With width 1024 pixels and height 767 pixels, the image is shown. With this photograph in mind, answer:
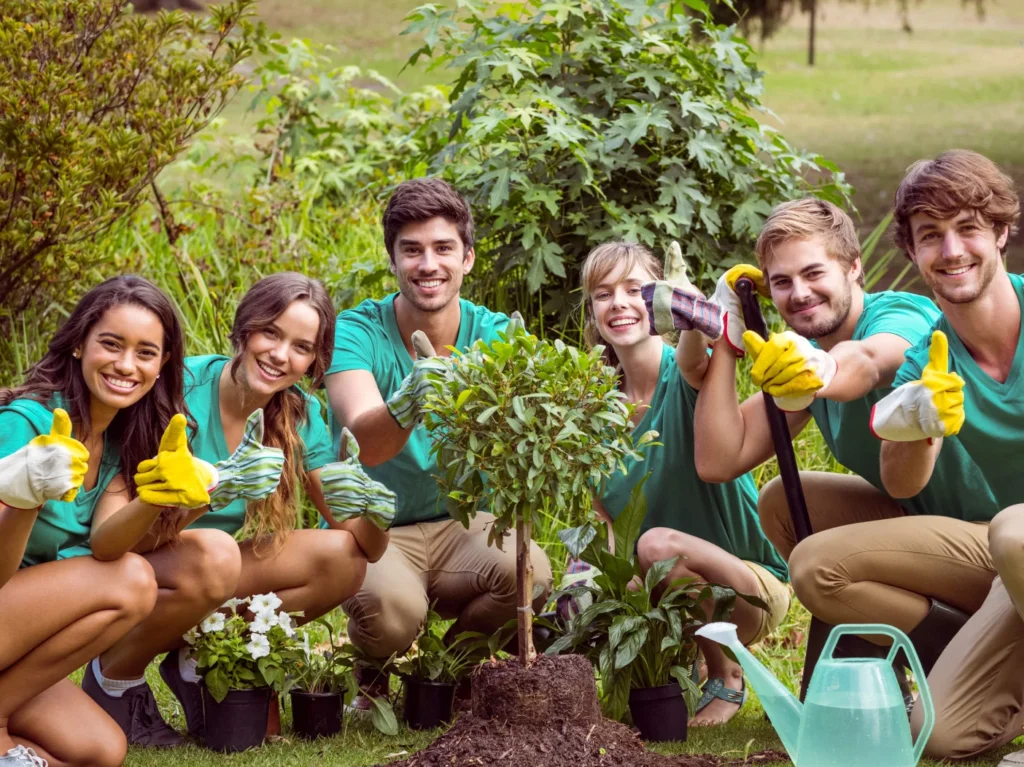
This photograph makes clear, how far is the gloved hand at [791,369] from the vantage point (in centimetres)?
245

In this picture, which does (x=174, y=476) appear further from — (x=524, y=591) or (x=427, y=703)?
(x=427, y=703)

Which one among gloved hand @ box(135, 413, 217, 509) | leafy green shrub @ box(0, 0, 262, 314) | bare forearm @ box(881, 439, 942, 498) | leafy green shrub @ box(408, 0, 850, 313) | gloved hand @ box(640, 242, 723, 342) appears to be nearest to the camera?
gloved hand @ box(135, 413, 217, 509)

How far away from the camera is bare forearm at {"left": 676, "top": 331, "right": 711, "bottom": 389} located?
286 cm

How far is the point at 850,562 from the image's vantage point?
2693mm

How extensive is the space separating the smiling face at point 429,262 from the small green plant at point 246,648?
899 millimetres

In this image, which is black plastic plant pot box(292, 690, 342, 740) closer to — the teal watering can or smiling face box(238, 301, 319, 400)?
smiling face box(238, 301, 319, 400)

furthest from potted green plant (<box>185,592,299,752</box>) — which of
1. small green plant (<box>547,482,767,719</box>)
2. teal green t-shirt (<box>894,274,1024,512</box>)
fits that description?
teal green t-shirt (<box>894,274,1024,512</box>)

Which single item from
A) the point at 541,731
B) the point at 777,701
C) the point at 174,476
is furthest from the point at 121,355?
the point at 777,701

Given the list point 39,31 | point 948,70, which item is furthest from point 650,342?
point 948,70

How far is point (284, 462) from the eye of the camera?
9.09ft

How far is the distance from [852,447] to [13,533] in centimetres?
197

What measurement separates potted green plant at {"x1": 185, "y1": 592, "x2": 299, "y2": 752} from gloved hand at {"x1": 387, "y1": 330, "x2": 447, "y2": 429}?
1.92 ft

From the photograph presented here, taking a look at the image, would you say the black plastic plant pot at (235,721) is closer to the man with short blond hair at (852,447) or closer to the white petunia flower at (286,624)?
the white petunia flower at (286,624)

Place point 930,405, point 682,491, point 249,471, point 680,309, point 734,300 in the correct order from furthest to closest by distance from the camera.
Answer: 1. point 682,491
2. point 734,300
3. point 680,309
4. point 249,471
5. point 930,405
